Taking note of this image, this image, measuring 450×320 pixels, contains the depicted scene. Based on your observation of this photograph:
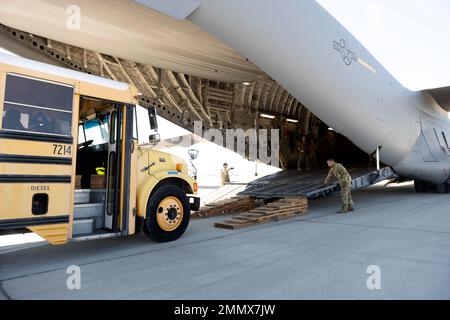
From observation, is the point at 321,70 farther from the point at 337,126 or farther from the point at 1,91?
the point at 1,91

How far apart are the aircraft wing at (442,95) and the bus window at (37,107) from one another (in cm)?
1251

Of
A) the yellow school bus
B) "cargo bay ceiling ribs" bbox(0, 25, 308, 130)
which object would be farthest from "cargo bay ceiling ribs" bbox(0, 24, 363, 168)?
the yellow school bus

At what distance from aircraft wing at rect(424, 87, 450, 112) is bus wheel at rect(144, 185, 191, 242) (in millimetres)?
10986

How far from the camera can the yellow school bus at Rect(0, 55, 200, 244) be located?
153 inches

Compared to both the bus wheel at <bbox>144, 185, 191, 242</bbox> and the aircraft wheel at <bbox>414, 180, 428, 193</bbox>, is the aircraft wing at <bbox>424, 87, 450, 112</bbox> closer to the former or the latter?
the aircraft wheel at <bbox>414, 180, 428, 193</bbox>

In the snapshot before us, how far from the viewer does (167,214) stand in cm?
545

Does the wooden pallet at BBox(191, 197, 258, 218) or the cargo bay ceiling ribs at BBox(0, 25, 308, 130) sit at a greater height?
the cargo bay ceiling ribs at BBox(0, 25, 308, 130)

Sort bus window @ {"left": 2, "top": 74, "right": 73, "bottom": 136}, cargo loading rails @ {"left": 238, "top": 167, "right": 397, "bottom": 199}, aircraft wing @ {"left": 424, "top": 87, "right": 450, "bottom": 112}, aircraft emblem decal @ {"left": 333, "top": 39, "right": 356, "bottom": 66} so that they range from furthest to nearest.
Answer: aircraft wing @ {"left": 424, "top": 87, "right": 450, "bottom": 112}
cargo loading rails @ {"left": 238, "top": 167, "right": 397, "bottom": 199}
aircraft emblem decal @ {"left": 333, "top": 39, "right": 356, "bottom": 66}
bus window @ {"left": 2, "top": 74, "right": 73, "bottom": 136}

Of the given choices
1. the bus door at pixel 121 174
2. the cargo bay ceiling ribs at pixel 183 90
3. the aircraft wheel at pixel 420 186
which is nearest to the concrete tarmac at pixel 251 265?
the bus door at pixel 121 174

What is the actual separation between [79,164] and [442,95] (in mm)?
13285

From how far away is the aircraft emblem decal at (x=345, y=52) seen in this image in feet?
27.4

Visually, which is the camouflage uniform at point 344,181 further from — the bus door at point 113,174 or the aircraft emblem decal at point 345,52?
the bus door at point 113,174

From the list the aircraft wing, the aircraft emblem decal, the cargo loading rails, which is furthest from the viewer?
the aircraft wing
